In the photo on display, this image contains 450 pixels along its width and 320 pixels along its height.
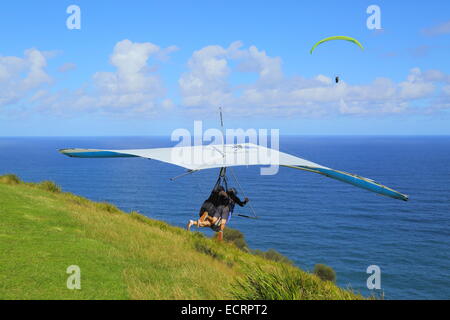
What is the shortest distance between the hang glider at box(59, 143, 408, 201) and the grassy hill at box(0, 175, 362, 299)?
8.76ft

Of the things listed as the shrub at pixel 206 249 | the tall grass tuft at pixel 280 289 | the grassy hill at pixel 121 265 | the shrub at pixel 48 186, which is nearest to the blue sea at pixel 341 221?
the shrub at pixel 206 249

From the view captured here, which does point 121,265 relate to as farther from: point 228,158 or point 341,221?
point 341,221

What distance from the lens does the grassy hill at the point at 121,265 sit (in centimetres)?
722

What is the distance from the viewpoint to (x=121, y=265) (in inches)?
355

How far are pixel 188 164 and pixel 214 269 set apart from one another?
300 cm

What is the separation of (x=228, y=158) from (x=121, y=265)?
445 cm

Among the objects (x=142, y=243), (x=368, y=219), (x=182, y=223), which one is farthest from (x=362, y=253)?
(x=142, y=243)

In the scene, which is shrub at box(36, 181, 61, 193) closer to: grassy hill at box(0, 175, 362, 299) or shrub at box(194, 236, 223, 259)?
grassy hill at box(0, 175, 362, 299)

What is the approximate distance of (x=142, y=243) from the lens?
37.4 ft

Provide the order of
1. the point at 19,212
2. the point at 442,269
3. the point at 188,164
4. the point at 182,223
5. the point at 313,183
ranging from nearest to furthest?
1. the point at 188,164
2. the point at 19,212
3. the point at 442,269
4. the point at 182,223
5. the point at 313,183

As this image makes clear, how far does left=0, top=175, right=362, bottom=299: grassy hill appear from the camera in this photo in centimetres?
722

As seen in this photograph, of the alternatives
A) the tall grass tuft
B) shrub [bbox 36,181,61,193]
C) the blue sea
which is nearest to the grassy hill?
the tall grass tuft

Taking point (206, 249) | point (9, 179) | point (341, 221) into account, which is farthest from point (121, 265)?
point (341, 221)
